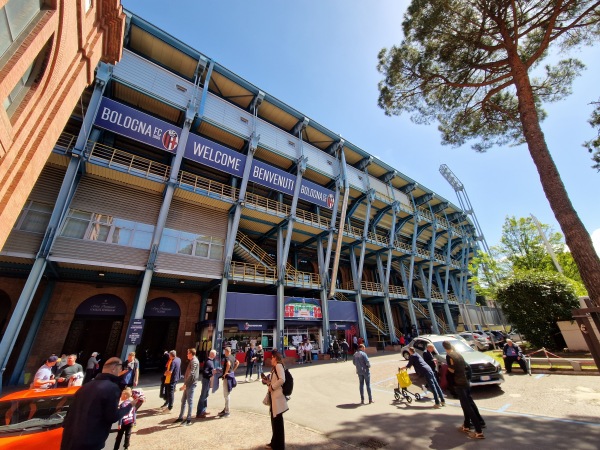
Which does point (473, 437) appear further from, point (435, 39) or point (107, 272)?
point (107, 272)

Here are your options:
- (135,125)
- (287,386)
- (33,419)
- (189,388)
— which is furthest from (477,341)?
(135,125)

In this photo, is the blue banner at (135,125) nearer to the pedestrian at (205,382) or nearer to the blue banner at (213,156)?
the blue banner at (213,156)

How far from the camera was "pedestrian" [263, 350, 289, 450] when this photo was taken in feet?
15.4

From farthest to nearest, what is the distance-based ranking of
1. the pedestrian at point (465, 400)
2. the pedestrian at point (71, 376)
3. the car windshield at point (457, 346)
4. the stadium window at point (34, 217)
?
the stadium window at point (34, 217)
the car windshield at point (457, 346)
the pedestrian at point (71, 376)
the pedestrian at point (465, 400)

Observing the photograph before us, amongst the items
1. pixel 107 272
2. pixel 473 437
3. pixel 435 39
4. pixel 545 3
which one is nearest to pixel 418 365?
pixel 473 437

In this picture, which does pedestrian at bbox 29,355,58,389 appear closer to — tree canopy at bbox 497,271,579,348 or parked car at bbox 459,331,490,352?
tree canopy at bbox 497,271,579,348

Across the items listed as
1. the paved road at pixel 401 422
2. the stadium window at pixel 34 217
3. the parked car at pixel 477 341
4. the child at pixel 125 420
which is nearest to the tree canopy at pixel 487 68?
the paved road at pixel 401 422

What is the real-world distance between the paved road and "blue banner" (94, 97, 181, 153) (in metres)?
13.6

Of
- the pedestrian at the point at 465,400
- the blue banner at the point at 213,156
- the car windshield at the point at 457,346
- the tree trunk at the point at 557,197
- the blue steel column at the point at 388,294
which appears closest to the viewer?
the pedestrian at the point at 465,400

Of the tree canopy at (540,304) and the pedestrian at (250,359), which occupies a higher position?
the tree canopy at (540,304)

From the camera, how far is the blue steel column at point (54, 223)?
1059 cm

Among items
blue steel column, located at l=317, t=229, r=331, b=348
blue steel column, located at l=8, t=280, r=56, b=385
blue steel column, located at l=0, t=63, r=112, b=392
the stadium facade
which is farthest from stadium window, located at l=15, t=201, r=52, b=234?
Result: blue steel column, located at l=317, t=229, r=331, b=348

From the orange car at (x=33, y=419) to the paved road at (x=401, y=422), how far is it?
2.20 m

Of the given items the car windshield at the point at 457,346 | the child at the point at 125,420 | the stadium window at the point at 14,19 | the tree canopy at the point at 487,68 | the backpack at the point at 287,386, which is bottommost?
the child at the point at 125,420
